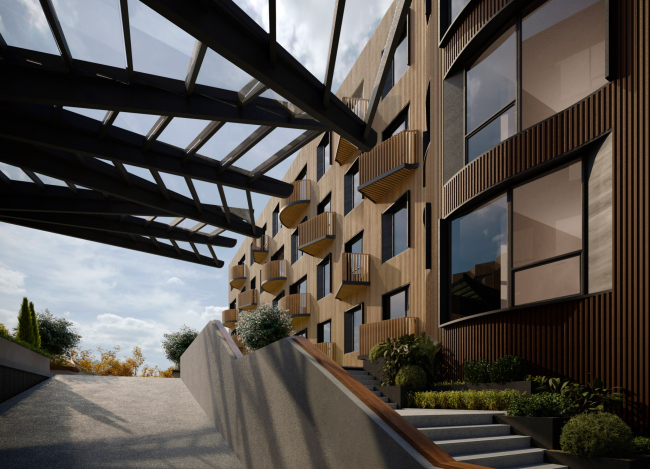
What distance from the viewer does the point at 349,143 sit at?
2170cm

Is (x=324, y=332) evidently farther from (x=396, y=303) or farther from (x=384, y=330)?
(x=384, y=330)

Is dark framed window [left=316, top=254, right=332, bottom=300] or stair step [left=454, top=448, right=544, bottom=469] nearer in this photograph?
stair step [left=454, top=448, right=544, bottom=469]

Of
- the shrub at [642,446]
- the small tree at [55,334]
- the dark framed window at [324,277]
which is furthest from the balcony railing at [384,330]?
the small tree at [55,334]

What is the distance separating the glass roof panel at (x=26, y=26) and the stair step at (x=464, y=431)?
8208 millimetres

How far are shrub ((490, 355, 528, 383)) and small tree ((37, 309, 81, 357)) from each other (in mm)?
18546

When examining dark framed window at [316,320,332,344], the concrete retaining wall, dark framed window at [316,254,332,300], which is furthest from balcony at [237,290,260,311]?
the concrete retaining wall

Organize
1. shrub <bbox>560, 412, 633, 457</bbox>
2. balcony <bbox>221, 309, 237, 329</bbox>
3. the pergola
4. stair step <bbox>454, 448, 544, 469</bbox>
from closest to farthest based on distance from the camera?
shrub <bbox>560, 412, 633, 457</bbox>
stair step <bbox>454, 448, 544, 469</bbox>
the pergola
balcony <bbox>221, 309, 237, 329</bbox>

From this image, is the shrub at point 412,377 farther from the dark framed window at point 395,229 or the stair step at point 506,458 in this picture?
the dark framed window at point 395,229

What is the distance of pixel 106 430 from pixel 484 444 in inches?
276

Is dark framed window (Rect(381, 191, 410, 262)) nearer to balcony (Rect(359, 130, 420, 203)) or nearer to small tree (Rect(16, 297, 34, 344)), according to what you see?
balcony (Rect(359, 130, 420, 203))

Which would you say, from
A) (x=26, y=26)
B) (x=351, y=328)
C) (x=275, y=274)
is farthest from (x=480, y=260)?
(x=275, y=274)

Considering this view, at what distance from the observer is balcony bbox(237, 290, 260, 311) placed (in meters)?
38.9

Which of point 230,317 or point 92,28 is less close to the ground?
point 92,28

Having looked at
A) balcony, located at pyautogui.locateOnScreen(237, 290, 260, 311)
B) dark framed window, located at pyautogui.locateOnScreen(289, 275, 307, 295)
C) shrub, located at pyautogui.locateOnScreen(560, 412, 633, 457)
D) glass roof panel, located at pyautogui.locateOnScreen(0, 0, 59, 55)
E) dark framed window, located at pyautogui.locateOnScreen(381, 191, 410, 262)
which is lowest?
shrub, located at pyautogui.locateOnScreen(560, 412, 633, 457)
